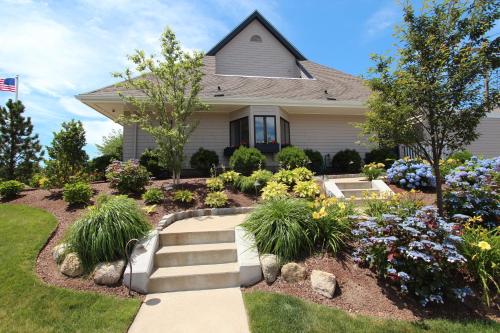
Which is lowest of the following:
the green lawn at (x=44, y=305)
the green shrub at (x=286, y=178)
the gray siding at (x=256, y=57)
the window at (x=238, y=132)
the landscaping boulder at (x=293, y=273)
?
the green lawn at (x=44, y=305)

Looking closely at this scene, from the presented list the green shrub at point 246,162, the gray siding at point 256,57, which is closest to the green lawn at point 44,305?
the green shrub at point 246,162

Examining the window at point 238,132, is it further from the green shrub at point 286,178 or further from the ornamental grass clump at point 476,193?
the ornamental grass clump at point 476,193

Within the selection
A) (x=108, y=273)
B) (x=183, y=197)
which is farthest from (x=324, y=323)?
(x=183, y=197)

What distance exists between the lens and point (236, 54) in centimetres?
1664

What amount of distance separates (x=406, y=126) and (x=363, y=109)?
9.63m

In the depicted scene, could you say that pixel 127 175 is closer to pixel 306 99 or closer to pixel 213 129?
pixel 213 129

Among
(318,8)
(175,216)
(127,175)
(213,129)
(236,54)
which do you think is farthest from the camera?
(236,54)

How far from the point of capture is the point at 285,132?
45.9 ft

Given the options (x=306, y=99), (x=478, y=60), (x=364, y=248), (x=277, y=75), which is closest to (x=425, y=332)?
(x=364, y=248)

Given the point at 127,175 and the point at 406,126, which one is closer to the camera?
the point at 406,126

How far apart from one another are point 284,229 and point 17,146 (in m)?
17.1

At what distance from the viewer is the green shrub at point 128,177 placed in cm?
765

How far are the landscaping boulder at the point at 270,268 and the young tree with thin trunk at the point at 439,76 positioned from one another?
3.11 m

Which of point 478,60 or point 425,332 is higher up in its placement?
point 478,60
